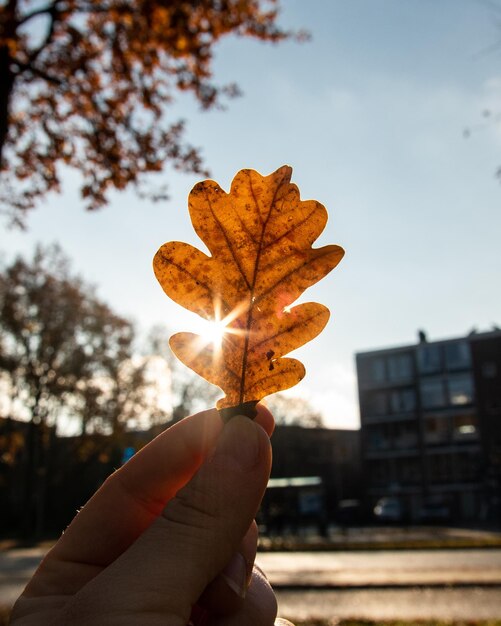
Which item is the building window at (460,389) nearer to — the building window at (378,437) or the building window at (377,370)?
the building window at (377,370)

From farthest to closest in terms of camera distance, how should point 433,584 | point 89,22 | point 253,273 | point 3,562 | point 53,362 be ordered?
point 53,362
point 3,562
point 433,584
point 89,22
point 253,273

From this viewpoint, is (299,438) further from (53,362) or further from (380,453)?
(53,362)

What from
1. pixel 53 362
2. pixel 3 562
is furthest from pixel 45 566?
pixel 53 362

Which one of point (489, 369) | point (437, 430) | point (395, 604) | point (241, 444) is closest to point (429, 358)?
point (489, 369)

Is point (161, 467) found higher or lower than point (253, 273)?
lower

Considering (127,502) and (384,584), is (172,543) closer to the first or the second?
(127,502)

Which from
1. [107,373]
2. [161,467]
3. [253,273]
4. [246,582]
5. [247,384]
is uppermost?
[107,373]

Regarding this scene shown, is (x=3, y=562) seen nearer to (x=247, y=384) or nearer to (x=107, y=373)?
(x=107, y=373)

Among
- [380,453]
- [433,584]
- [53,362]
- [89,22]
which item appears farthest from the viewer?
[380,453]

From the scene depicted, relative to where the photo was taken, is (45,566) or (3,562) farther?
(3,562)
